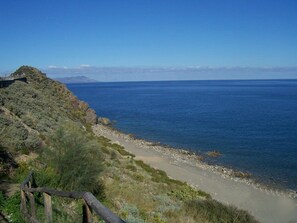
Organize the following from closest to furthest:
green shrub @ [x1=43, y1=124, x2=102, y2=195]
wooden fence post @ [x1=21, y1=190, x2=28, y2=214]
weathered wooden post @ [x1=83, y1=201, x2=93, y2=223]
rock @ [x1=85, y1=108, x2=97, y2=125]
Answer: weathered wooden post @ [x1=83, y1=201, x2=93, y2=223]
wooden fence post @ [x1=21, y1=190, x2=28, y2=214]
green shrub @ [x1=43, y1=124, x2=102, y2=195]
rock @ [x1=85, y1=108, x2=97, y2=125]

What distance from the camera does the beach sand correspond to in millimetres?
22516

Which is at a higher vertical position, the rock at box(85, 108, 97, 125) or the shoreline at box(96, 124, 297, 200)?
the rock at box(85, 108, 97, 125)

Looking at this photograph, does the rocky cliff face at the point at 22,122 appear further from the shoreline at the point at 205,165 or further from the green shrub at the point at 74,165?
the shoreline at the point at 205,165

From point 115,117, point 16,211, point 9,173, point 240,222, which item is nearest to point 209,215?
point 240,222

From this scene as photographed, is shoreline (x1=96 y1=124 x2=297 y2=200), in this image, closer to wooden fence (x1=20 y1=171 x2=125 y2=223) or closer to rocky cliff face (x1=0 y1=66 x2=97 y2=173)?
rocky cliff face (x1=0 y1=66 x2=97 y2=173)

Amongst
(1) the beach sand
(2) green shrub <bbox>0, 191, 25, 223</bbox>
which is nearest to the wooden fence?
(2) green shrub <bbox>0, 191, 25, 223</bbox>

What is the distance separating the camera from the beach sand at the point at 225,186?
73.9ft

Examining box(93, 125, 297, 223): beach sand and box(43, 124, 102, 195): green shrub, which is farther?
box(93, 125, 297, 223): beach sand

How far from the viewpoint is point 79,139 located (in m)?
14.1

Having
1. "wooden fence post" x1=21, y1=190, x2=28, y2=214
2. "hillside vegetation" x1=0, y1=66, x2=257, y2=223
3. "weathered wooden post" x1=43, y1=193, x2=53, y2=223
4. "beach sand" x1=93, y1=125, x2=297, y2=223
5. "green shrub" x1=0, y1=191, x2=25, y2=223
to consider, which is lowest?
"beach sand" x1=93, y1=125, x2=297, y2=223

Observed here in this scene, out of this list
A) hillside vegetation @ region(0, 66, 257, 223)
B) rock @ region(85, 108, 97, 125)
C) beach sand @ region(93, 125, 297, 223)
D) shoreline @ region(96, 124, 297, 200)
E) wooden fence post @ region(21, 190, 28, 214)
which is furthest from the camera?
rock @ region(85, 108, 97, 125)

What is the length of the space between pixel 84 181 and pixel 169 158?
2467 centimetres

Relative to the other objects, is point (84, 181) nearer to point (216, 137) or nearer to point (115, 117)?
point (216, 137)

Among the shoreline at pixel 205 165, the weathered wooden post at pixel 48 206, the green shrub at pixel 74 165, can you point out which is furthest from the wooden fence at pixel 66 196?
the shoreline at pixel 205 165
